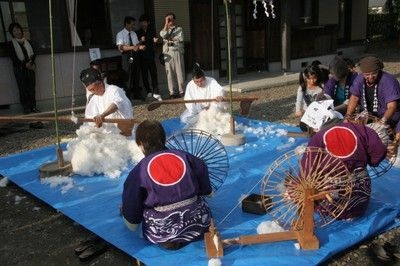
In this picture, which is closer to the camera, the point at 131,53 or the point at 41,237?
the point at 41,237

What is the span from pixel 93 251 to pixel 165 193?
0.82 m

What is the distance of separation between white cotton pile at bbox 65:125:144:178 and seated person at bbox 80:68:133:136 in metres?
0.17

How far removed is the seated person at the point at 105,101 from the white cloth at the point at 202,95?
52.0 inches

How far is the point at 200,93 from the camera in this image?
20.4ft

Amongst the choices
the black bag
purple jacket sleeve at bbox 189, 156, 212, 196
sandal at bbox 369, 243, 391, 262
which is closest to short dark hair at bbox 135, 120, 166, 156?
purple jacket sleeve at bbox 189, 156, 212, 196

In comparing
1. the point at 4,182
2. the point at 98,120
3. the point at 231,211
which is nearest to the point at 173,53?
the point at 98,120

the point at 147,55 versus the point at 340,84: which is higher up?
the point at 147,55

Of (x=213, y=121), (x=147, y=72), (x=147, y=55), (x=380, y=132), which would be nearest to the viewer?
(x=380, y=132)

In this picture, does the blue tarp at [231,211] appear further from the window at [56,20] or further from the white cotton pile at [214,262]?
the window at [56,20]

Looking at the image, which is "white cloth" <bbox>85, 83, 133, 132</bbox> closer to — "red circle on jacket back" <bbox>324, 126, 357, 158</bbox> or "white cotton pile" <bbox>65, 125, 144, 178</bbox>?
"white cotton pile" <bbox>65, 125, 144, 178</bbox>

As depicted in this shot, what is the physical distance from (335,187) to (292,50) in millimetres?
10412

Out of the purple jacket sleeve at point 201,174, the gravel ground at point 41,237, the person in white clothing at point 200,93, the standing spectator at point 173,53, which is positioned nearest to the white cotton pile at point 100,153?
the gravel ground at point 41,237

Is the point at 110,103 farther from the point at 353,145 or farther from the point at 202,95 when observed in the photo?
the point at 353,145

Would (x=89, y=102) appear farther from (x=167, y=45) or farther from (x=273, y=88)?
(x=273, y=88)
